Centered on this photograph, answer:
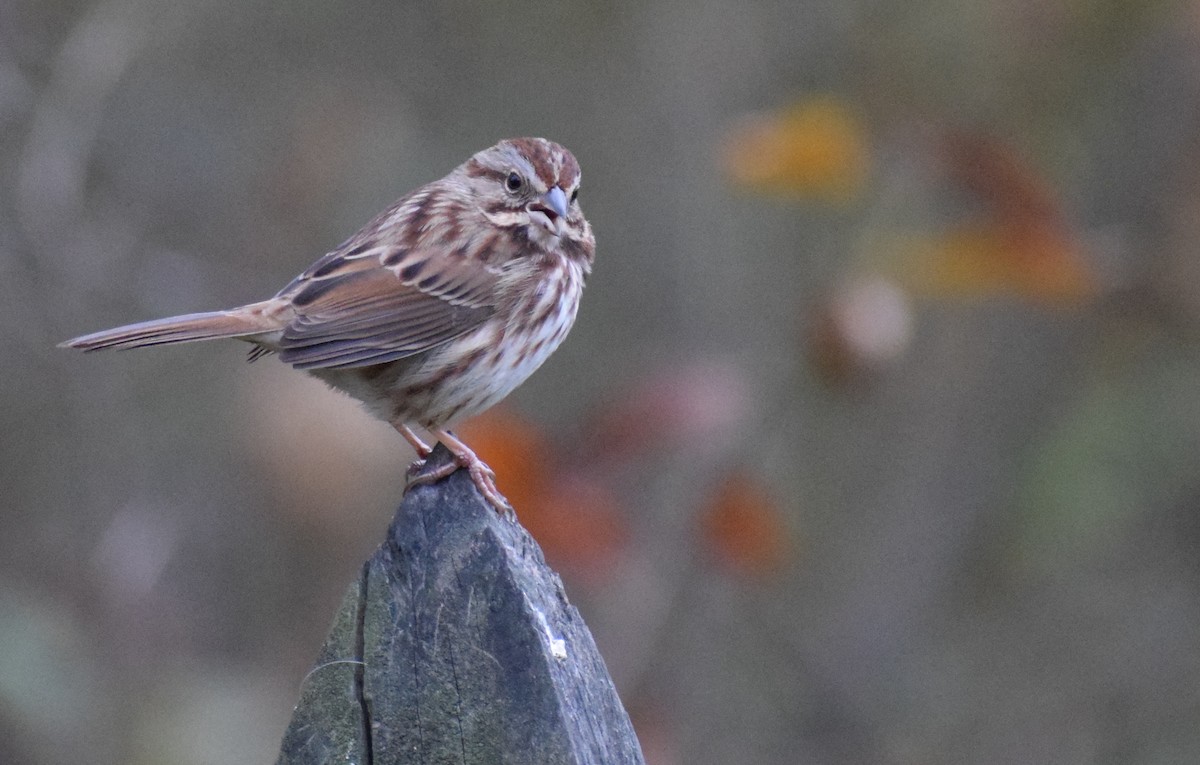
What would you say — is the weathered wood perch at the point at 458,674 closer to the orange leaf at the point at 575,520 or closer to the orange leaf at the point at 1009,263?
the orange leaf at the point at 575,520

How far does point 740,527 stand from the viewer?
5.21 metres

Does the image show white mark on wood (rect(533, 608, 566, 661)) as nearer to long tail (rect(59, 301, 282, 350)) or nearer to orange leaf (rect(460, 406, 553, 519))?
long tail (rect(59, 301, 282, 350))

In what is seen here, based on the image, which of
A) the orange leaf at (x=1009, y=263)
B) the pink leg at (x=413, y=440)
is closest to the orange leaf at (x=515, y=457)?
the pink leg at (x=413, y=440)

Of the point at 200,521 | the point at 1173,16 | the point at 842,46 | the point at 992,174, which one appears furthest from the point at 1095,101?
the point at 200,521

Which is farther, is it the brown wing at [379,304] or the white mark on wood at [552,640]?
A: the brown wing at [379,304]

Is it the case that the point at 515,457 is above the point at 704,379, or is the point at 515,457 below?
below

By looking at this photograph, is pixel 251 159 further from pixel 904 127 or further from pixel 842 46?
pixel 904 127

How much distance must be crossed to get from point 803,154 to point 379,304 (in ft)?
5.34

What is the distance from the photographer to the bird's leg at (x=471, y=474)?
2994mm

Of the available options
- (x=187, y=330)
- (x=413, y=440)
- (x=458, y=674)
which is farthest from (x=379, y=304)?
(x=458, y=674)

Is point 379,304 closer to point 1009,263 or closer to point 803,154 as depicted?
point 803,154

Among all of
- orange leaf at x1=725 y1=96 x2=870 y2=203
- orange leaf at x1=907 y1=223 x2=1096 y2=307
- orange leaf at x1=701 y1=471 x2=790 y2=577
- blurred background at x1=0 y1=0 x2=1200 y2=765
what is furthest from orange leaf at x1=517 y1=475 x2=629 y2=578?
orange leaf at x1=907 y1=223 x2=1096 y2=307

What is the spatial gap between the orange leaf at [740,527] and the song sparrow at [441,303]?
1.24 metres

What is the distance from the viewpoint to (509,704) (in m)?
2.34
